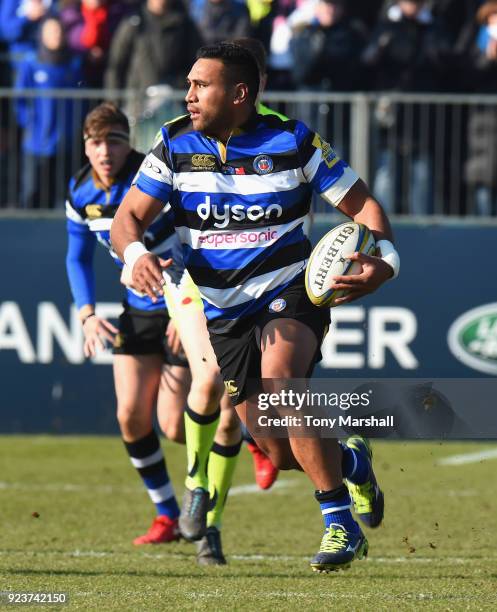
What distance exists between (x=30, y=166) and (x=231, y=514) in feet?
17.2

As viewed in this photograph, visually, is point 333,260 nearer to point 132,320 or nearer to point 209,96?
point 209,96

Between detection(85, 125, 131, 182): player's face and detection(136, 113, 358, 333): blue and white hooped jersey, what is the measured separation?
1.77 m

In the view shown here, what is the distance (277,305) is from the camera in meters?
6.50

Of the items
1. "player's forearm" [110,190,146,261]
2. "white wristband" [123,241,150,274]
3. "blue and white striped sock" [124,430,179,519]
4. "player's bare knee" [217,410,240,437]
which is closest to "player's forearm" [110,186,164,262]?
"player's forearm" [110,190,146,261]

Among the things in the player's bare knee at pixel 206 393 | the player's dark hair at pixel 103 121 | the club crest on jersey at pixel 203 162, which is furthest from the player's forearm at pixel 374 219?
the player's dark hair at pixel 103 121

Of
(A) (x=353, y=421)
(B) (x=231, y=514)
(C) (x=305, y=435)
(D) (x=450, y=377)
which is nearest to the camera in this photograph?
(C) (x=305, y=435)

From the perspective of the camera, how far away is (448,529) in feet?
29.4

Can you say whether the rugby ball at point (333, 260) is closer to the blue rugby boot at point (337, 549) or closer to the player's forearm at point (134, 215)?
the player's forearm at point (134, 215)

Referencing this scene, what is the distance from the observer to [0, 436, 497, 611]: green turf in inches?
240

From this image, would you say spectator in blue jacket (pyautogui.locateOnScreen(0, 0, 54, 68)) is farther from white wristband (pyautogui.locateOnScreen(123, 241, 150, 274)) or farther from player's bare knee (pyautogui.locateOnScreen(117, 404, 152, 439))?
white wristband (pyautogui.locateOnScreen(123, 241, 150, 274))

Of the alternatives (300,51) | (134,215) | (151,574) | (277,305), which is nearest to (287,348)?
(277,305)

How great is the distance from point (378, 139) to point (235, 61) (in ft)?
23.4

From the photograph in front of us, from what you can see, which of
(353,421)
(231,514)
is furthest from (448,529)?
(353,421)

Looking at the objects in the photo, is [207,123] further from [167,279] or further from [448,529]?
[448,529]
